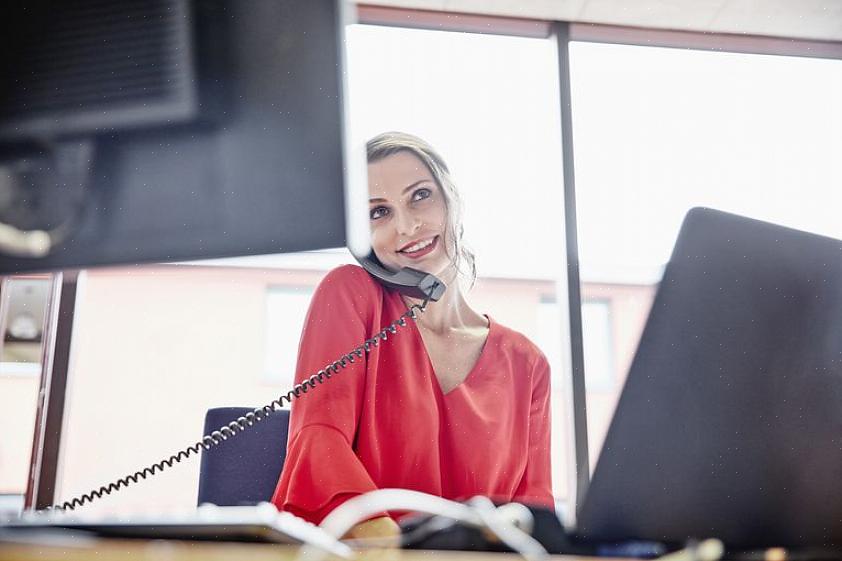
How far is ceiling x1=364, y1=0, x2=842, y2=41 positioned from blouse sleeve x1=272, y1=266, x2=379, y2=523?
6.22 feet

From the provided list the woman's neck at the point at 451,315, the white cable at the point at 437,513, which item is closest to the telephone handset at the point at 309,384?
the woman's neck at the point at 451,315

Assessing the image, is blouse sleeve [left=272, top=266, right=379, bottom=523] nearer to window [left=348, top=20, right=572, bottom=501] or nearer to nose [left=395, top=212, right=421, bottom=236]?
nose [left=395, top=212, right=421, bottom=236]

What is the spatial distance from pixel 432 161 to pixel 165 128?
3.57 feet

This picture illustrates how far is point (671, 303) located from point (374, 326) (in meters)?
0.90

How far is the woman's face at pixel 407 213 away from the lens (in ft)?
5.35

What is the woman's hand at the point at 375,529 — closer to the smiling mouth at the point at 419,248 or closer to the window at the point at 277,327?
the smiling mouth at the point at 419,248

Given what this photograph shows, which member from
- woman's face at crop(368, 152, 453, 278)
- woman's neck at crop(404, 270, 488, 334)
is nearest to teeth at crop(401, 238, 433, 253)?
woman's face at crop(368, 152, 453, 278)

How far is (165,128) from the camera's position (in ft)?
2.06

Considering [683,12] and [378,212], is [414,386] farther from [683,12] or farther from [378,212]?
[683,12]

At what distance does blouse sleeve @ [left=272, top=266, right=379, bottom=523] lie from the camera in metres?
1.11

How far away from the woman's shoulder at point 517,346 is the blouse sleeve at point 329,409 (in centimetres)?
32

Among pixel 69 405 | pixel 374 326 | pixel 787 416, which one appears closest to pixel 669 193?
pixel 374 326

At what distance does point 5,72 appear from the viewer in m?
0.63

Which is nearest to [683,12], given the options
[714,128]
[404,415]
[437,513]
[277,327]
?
[714,128]
